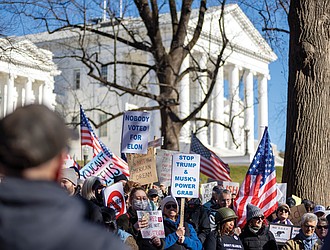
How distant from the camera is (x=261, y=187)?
40.7 ft

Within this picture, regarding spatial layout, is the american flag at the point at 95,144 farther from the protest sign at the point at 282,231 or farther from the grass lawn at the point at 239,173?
the grass lawn at the point at 239,173

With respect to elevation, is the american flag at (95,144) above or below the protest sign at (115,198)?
above

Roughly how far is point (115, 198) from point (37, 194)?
23.1 ft

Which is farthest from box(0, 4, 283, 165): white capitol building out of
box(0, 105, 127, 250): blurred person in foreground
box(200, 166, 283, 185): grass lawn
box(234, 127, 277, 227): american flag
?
box(0, 105, 127, 250): blurred person in foreground

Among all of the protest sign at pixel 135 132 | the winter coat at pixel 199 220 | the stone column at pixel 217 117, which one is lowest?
the winter coat at pixel 199 220

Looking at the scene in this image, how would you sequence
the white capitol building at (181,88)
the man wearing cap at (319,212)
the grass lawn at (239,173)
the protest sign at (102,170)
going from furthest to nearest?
the white capitol building at (181,88) < the grass lawn at (239,173) < the protest sign at (102,170) < the man wearing cap at (319,212)

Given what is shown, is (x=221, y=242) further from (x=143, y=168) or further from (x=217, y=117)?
(x=217, y=117)

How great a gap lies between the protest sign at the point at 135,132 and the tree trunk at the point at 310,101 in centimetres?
319

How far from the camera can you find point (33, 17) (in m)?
20.1

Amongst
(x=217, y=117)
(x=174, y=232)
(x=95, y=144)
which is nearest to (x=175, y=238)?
(x=174, y=232)

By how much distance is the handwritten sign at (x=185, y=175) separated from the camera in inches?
391

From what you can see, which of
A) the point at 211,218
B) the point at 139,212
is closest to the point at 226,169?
the point at 211,218

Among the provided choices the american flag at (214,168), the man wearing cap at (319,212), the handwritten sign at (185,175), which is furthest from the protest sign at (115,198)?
the american flag at (214,168)

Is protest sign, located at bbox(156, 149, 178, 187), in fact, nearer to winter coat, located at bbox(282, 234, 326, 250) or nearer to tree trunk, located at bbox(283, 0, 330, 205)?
tree trunk, located at bbox(283, 0, 330, 205)
